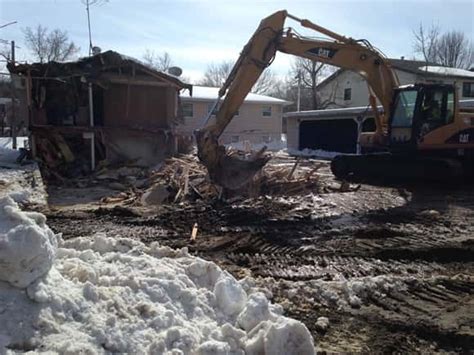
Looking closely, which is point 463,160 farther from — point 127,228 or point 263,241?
point 127,228

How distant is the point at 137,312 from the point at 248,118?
34434 mm

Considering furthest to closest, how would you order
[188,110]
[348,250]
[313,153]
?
1. [188,110]
2. [313,153]
3. [348,250]

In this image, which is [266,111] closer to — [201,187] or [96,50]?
[96,50]

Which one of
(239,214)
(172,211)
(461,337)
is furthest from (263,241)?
(461,337)

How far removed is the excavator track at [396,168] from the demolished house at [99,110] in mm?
8620

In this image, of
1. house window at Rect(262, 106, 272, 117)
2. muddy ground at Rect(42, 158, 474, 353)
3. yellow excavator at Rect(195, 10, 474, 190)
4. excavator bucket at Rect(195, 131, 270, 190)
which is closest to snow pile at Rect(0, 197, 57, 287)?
muddy ground at Rect(42, 158, 474, 353)

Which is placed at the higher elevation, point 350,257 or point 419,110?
point 419,110

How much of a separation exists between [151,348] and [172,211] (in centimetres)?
723

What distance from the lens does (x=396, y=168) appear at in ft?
47.9

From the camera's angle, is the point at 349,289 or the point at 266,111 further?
the point at 266,111

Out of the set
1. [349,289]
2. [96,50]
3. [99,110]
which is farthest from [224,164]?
[96,50]

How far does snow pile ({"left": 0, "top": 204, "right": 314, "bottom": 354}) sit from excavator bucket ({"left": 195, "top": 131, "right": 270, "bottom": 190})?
6946 mm

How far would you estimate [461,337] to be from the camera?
15.2ft

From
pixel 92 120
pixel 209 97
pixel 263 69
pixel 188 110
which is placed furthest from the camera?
pixel 209 97
